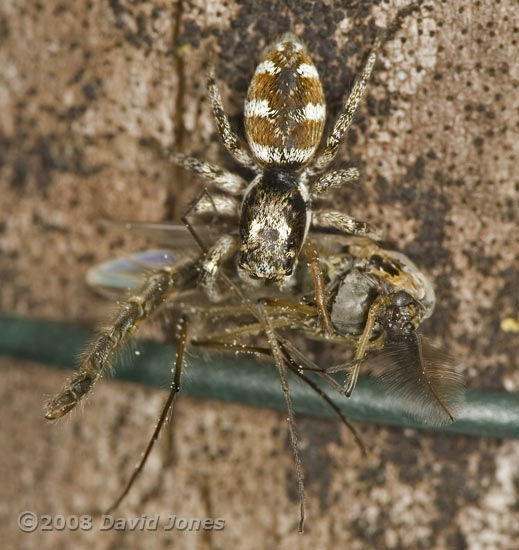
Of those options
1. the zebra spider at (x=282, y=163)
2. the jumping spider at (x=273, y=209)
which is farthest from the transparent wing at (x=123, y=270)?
the zebra spider at (x=282, y=163)

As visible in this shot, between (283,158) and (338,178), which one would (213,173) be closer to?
(283,158)

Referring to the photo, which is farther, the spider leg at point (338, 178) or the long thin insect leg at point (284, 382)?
the spider leg at point (338, 178)

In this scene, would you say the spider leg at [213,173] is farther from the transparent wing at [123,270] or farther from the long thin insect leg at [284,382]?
the long thin insect leg at [284,382]

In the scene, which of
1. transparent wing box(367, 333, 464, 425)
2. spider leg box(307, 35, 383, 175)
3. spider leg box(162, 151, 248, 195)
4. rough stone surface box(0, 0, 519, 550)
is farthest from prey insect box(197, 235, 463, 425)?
spider leg box(162, 151, 248, 195)

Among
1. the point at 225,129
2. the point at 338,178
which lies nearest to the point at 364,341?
the point at 338,178

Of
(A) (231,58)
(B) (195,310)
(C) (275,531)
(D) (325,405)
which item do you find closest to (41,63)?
(A) (231,58)

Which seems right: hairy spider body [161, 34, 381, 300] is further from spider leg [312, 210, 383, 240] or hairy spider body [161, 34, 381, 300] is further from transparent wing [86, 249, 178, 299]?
transparent wing [86, 249, 178, 299]

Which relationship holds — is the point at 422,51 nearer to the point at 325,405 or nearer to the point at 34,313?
the point at 325,405

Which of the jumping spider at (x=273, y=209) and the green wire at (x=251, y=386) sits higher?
the jumping spider at (x=273, y=209)
